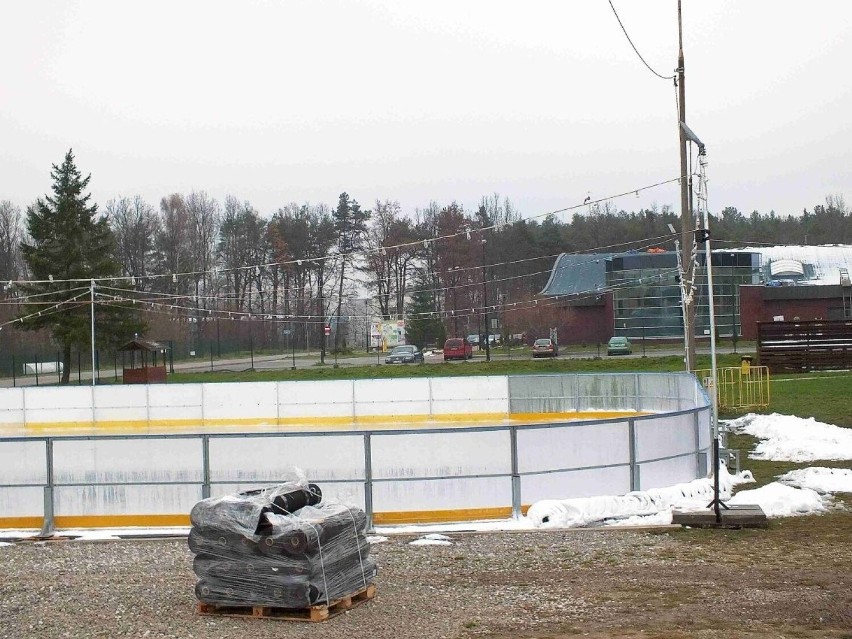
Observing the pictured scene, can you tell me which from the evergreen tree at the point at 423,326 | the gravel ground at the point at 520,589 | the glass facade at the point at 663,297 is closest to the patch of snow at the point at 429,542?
the gravel ground at the point at 520,589

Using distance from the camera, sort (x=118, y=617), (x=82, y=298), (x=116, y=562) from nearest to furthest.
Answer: (x=118, y=617) → (x=116, y=562) → (x=82, y=298)

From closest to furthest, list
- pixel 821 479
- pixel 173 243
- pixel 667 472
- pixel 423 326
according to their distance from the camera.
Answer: pixel 667 472 < pixel 821 479 < pixel 423 326 < pixel 173 243

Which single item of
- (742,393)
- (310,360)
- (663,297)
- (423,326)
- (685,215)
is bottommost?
(742,393)

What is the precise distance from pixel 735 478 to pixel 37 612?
40.7 feet

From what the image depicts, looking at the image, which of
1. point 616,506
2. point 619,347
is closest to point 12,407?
point 616,506

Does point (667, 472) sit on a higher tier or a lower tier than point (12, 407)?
lower

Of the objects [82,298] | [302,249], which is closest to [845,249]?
[302,249]

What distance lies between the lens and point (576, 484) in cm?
1580

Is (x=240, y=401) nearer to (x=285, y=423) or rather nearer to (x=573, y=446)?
(x=285, y=423)

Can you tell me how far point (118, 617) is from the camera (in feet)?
33.3

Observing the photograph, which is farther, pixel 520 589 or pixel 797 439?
pixel 797 439

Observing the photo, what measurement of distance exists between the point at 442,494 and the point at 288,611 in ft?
17.6

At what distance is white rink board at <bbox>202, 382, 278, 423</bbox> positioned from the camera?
29656 mm

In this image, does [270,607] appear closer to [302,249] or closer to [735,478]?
[735,478]
